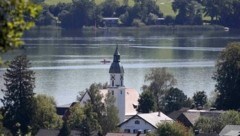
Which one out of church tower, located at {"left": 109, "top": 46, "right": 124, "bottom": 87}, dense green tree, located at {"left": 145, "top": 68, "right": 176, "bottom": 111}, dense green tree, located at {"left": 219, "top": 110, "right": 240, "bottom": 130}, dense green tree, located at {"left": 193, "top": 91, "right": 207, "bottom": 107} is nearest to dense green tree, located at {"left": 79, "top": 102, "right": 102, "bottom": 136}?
dense green tree, located at {"left": 219, "top": 110, "right": 240, "bottom": 130}

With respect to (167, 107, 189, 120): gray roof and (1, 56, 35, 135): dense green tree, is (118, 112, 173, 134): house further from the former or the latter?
(1, 56, 35, 135): dense green tree

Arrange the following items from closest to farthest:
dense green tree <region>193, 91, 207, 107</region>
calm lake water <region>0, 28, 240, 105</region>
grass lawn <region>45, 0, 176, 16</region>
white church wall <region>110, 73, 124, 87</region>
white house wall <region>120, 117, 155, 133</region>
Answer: white house wall <region>120, 117, 155, 133</region> < white church wall <region>110, 73, 124, 87</region> < dense green tree <region>193, 91, 207, 107</region> < calm lake water <region>0, 28, 240, 105</region> < grass lawn <region>45, 0, 176, 16</region>

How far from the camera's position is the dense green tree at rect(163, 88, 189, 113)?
152ft

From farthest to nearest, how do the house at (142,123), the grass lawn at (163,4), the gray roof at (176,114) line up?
the grass lawn at (163,4)
the gray roof at (176,114)
the house at (142,123)

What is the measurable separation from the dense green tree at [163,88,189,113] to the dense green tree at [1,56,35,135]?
6.69 m

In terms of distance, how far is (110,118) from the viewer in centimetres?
4016

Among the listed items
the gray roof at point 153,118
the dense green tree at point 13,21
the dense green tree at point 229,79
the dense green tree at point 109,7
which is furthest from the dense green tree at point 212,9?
the dense green tree at point 13,21

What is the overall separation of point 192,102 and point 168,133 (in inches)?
584

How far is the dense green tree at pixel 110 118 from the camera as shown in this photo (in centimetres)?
3909

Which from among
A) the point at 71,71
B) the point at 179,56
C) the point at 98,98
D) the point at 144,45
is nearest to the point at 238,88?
the point at 98,98

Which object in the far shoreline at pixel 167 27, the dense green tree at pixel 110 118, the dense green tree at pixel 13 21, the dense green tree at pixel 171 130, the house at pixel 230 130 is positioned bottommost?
the far shoreline at pixel 167 27

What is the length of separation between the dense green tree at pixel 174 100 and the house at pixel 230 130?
11.7 metres

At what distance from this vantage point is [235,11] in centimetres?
13688

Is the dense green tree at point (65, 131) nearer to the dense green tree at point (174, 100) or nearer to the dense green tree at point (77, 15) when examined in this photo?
the dense green tree at point (174, 100)
